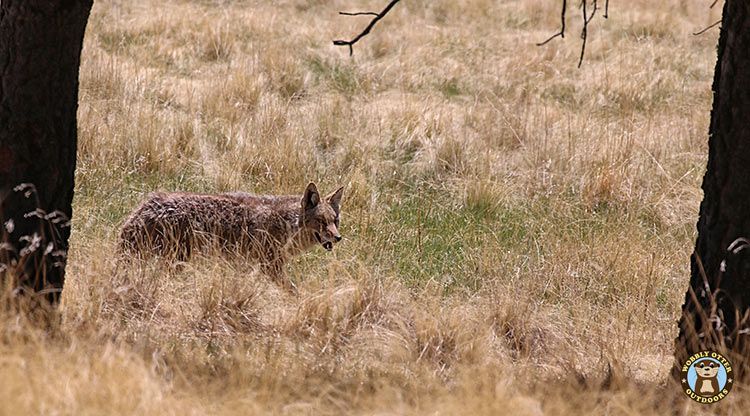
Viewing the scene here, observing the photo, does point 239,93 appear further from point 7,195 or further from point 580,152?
point 7,195

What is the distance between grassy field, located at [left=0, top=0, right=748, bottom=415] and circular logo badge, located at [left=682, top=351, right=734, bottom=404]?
89 millimetres

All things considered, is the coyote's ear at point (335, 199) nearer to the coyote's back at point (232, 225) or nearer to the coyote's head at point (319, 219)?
the coyote's back at point (232, 225)

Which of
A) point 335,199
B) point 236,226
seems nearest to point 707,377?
point 335,199

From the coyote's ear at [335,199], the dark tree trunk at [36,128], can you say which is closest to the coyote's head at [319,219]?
the coyote's ear at [335,199]

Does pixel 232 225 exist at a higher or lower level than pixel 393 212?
higher

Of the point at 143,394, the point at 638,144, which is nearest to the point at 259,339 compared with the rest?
the point at 143,394

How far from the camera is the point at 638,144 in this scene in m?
10.1

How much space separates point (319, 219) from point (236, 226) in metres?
0.53

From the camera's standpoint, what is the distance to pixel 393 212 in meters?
8.52

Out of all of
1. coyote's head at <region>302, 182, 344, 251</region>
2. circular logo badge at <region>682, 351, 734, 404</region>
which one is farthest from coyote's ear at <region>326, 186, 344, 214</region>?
circular logo badge at <region>682, 351, 734, 404</region>

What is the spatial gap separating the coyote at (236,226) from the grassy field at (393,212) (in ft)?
0.65

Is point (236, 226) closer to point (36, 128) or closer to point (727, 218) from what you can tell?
point (36, 128)

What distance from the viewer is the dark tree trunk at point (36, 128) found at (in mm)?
5148

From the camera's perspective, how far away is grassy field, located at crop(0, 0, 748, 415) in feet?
15.8
